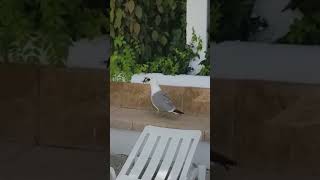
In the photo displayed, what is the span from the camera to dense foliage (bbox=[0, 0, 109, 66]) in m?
1.18

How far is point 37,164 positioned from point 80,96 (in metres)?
0.24

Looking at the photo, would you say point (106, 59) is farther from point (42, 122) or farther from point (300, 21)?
point (300, 21)

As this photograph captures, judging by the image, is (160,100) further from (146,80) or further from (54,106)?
(54,106)

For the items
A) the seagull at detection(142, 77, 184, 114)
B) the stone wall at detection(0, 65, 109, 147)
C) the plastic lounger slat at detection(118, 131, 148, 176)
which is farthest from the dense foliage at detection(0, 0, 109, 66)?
the seagull at detection(142, 77, 184, 114)

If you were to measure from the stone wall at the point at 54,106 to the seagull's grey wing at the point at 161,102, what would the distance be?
4.68 feet

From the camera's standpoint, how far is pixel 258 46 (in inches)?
40.9

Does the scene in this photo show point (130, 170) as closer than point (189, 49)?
Yes

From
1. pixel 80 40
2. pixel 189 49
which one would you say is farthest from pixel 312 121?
pixel 189 49

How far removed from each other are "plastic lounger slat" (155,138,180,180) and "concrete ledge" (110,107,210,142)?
Answer: 0.13 m

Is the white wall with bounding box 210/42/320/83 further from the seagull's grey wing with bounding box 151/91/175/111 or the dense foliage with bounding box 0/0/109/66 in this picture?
the seagull's grey wing with bounding box 151/91/175/111

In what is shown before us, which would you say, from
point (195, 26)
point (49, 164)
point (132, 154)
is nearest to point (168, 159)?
point (132, 154)

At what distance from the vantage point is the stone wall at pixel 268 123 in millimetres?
1025

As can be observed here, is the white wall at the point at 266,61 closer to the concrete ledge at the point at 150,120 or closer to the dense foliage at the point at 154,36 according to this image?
the concrete ledge at the point at 150,120

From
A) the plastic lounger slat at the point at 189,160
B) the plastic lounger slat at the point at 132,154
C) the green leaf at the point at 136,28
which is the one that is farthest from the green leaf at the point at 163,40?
the plastic lounger slat at the point at 189,160
